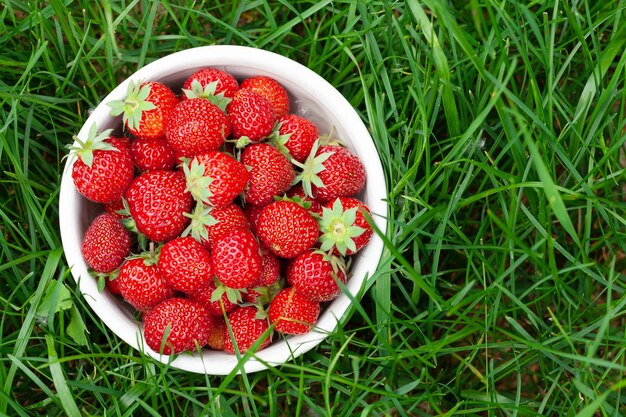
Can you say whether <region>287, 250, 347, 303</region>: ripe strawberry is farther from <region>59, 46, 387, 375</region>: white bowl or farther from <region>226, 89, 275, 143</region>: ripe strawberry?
<region>226, 89, 275, 143</region>: ripe strawberry

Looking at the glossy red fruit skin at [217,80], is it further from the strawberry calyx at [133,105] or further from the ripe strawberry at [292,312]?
the ripe strawberry at [292,312]

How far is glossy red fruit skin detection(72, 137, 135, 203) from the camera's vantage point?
41.5 inches

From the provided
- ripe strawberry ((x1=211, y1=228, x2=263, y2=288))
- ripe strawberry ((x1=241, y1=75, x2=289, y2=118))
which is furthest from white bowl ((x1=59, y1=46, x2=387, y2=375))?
ripe strawberry ((x1=211, y1=228, x2=263, y2=288))

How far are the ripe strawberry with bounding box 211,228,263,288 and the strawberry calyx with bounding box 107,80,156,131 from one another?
0.77 ft

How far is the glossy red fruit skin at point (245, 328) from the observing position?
1088 millimetres

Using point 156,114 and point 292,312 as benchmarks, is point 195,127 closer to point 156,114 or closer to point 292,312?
point 156,114

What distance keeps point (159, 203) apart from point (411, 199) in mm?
405

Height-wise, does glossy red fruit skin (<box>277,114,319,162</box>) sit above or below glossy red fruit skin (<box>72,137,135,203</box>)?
below

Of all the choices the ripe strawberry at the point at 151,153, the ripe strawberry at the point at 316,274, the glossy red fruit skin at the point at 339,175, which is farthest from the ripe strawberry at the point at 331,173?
the ripe strawberry at the point at 151,153

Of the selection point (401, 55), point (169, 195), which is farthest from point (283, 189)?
point (401, 55)

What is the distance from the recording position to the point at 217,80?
1118mm

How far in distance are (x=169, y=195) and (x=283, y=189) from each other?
177mm

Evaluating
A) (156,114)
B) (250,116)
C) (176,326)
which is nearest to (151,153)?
(156,114)

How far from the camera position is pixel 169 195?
1047 mm
